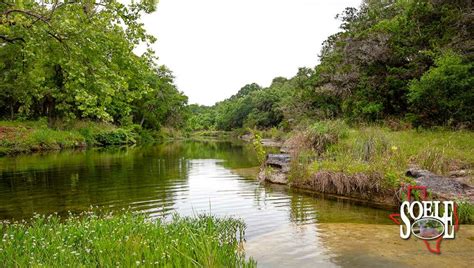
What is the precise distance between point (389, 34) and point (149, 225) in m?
24.9

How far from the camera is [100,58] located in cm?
1088

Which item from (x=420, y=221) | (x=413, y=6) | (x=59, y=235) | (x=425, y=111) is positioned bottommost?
(x=420, y=221)

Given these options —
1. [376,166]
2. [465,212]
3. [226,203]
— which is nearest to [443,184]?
[465,212]

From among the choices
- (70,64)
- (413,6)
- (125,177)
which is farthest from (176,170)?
(413,6)

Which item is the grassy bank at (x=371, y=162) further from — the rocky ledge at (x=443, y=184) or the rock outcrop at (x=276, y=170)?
the rock outcrop at (x=276, y=170)

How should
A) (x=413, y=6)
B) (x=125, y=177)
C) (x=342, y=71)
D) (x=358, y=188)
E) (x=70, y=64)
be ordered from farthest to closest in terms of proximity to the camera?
(x=342, y=71) → (x=413, y=6) → (x=125, y=177) → (x=358, y=188) → (x=70, y=64)

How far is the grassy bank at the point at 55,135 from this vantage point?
31.9m

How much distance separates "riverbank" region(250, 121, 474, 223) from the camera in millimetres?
11688

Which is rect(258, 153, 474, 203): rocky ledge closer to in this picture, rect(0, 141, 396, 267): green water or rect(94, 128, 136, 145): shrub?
rect(0, 141, 396, 267): green water

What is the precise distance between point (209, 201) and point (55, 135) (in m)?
31.0

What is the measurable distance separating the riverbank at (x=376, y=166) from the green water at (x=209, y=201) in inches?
37.2

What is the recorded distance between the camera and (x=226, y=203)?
12320 millimetres

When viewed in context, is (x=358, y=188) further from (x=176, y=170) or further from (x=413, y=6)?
(x=413, y=6)

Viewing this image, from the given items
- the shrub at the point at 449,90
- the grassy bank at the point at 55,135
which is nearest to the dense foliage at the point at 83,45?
the shrub at the point at 449,90
